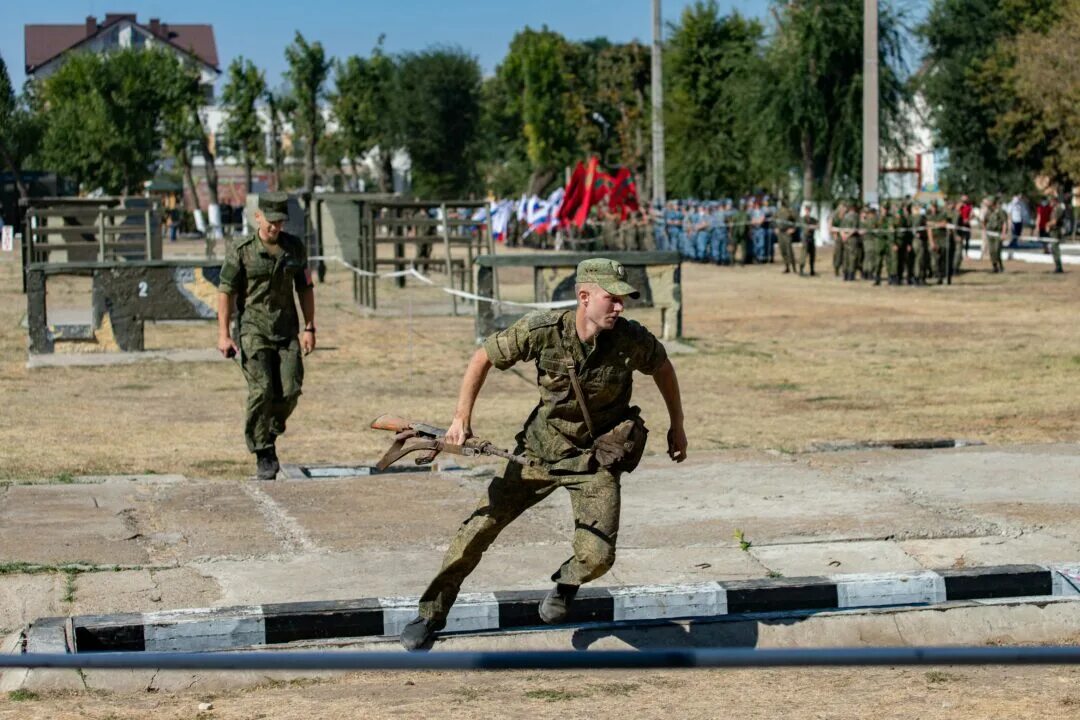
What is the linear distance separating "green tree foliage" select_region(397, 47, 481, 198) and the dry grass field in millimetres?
54664

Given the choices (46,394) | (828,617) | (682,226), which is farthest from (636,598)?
(682,226)

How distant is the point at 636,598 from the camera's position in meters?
6.66

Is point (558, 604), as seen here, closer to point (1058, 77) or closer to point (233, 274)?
point (233, 274)

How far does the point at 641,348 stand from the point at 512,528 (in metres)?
2.56

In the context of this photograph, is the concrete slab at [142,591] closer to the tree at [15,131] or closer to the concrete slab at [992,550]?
the concrete slab at [992,550]

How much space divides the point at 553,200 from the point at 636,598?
38.4 meters

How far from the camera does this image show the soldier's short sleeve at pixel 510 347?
6125 mm

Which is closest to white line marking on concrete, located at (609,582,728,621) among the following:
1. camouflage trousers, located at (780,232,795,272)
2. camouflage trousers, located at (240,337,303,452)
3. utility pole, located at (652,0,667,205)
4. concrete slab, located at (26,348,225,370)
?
camouflage trousers, located at (240,337,303,452)

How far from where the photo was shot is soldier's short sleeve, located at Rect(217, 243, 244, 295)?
9805 mm

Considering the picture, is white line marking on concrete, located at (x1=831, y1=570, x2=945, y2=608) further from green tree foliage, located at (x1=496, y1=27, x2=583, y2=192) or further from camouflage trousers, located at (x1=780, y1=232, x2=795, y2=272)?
green tree foliage, located at (x1=496, y1=27, x2=583, y2=192)

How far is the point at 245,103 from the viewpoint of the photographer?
244ft

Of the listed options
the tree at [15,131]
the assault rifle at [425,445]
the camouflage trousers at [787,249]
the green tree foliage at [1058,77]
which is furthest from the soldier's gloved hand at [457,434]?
the tree at [15,131]

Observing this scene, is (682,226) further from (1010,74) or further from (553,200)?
(1010,74)

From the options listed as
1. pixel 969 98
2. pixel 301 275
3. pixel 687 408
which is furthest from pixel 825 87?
pixel 301 275
